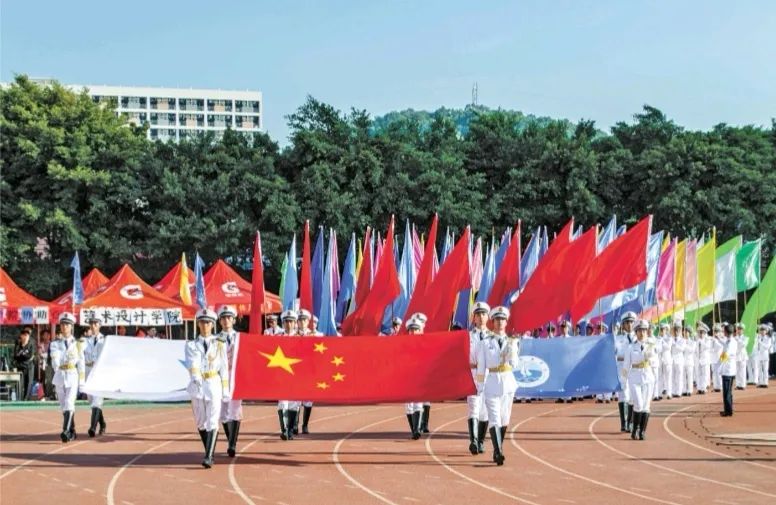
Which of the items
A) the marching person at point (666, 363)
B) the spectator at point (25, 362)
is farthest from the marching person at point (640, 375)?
the spectator at point (25, 362)

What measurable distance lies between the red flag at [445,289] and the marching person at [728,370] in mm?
5739

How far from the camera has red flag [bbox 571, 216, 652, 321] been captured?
2291 centimetres

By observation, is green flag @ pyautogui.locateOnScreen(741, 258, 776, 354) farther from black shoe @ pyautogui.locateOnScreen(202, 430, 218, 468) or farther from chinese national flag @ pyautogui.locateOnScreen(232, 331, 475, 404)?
black shoe @ pyautogui.locateOnScreen(202, 430, 218, 468)

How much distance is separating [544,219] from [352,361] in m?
29.3

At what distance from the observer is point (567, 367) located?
19969mm

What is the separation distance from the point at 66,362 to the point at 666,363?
50.6 ft

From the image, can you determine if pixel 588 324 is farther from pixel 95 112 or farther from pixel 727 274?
pixel 95 112

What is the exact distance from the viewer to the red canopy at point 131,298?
29531 millimetres

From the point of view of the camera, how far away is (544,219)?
145 feet

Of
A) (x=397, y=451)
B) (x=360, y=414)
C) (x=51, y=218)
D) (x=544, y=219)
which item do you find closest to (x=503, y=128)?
A: (x=544, y=219)

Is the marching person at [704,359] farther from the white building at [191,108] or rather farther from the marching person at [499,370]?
the white building at [191,108]

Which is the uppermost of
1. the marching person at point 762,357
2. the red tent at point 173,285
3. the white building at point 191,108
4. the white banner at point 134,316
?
the white building at point 191,108

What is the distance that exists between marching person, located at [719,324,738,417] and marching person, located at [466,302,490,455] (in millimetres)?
8195

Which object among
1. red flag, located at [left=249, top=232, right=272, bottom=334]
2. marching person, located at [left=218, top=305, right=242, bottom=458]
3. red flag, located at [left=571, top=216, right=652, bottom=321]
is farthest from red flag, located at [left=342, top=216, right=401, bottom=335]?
marching person, located at [left=218, top=305, right=242, bottom=458]
